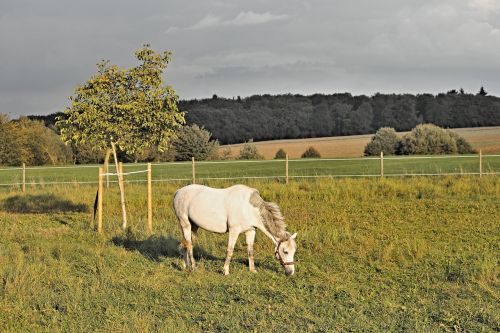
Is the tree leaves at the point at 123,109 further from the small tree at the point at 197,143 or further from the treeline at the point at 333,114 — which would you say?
the treeline at the point at 333,114

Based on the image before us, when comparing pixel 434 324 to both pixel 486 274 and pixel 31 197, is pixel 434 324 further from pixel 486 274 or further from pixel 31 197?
pixel 31 197

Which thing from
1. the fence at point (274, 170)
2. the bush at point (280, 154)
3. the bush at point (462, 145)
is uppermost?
the bush at point (462, 145)

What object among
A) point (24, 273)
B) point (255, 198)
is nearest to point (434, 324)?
point (255, 198)

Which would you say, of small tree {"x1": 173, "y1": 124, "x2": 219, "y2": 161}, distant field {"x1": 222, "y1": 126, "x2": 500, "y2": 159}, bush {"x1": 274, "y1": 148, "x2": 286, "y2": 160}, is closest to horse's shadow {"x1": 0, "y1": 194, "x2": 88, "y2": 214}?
small tree {"x1": 173, "y1": 124, "x2": 219, "y2": 161}

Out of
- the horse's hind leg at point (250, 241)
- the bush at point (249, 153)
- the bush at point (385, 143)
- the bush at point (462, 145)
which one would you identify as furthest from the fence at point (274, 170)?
the horse's hind leg at point (250, 241)

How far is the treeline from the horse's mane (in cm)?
5749

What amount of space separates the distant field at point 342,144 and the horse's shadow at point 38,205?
118ft

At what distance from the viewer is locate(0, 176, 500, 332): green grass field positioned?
7.48 metres

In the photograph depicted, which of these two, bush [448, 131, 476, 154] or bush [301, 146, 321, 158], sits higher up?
bush [448, 131, 476, 154]

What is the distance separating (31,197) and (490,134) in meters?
54.4

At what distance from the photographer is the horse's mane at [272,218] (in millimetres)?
9805

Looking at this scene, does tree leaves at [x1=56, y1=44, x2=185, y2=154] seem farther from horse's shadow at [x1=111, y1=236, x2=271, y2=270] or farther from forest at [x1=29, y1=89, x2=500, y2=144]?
A: forest at [x1=29, y1=89, x2=500, y2=144]

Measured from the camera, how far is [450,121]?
72.6 metres

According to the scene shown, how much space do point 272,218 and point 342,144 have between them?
56412 millimetres
